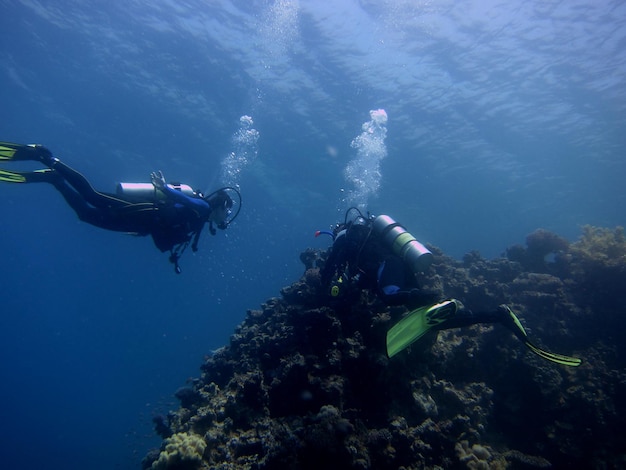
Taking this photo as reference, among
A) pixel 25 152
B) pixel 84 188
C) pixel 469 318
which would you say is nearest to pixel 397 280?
pixel 469 318

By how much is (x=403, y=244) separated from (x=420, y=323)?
70.2 inches

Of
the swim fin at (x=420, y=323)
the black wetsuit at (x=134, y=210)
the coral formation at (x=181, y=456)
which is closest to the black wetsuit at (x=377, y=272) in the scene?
the swim fin at (x=420, y=323)

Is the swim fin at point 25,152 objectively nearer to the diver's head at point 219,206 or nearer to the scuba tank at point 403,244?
the diver's head at point 219,206

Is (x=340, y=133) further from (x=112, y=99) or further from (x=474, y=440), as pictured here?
(x=474, y=440)

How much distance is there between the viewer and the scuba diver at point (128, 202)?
7.06 meters

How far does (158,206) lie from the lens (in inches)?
293

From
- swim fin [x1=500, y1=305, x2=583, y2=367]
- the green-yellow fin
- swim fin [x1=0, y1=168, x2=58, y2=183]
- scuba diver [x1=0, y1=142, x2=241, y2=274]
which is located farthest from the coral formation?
swim fin [x1=0, y1=168, x2=58, y2=183]

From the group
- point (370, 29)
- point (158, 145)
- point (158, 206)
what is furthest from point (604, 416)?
point (158, 145)

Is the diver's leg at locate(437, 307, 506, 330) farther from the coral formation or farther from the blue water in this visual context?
the blue water

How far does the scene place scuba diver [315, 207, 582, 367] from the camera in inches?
199

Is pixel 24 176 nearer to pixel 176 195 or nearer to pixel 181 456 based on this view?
pixel 176 195

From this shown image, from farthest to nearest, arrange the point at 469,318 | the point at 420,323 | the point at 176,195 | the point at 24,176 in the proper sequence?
the point at 176,195, the point at 24,176, the point at 469,318, the point at 420,323

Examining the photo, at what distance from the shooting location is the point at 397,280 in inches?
236

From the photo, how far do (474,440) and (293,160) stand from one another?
109ft
